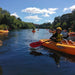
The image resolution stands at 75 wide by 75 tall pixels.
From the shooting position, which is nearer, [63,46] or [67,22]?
[63,46]

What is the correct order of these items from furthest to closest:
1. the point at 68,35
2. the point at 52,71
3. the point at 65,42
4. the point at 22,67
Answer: the point at 68,35, the point at 65,42, the point at 22,67, the point at 52,71

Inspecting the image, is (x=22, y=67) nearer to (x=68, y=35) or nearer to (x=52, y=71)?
(x=52, y=71)

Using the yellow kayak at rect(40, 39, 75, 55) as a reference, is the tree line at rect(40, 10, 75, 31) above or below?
above

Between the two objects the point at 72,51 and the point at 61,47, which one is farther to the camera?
the point at 61,47

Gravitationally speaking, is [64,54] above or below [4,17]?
below

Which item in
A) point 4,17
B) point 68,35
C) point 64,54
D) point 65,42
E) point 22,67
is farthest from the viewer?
point 4,17

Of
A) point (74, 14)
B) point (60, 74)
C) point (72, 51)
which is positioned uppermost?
point (74, 14)

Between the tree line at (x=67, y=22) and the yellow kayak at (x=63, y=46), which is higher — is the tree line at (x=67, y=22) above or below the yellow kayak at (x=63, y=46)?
above

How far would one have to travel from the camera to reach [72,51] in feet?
21.8

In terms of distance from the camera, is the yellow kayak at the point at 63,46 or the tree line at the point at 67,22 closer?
the yellow kayak at the point at 63,46

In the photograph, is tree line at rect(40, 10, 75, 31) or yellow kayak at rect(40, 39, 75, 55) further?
tree line at rect(40, 10, 75, 31)

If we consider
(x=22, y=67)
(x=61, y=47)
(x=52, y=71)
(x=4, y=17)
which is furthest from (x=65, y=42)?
(x=4, y=17)

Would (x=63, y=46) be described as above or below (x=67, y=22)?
below

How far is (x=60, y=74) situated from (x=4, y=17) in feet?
196
